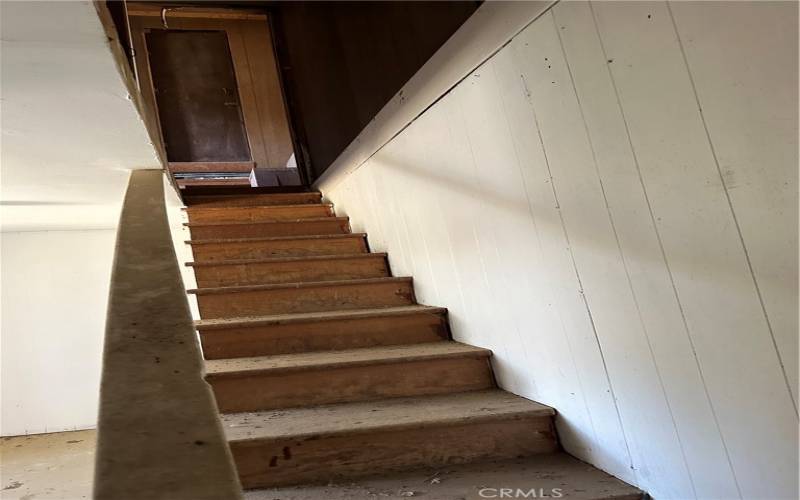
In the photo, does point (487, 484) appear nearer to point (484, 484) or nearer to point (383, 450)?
point (484, 484)

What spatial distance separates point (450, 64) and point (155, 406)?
1664 millimetres

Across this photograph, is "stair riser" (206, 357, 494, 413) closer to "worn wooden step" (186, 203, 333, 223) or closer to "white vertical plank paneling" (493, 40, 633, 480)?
"white vertical plank paneling" (493, 40, 633, 480)

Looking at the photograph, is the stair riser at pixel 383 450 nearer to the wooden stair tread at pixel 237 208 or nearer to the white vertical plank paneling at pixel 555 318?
the white vertical plank paneling at pixel 555 318

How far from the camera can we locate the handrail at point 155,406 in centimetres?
57

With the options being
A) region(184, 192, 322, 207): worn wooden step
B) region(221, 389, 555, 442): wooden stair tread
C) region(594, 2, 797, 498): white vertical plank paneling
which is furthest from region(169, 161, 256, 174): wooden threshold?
region(594, 2, 797, 498): white vertical plank paneling

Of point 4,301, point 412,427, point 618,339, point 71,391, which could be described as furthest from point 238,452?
point 4,301

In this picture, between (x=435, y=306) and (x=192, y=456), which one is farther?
(x=435, y=306)

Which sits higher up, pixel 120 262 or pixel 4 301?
pixel 4 301

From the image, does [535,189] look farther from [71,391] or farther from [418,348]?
[71,391]

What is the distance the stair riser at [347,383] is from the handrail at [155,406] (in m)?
0.72

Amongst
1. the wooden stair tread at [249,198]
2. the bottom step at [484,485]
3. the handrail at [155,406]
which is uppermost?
the wooden stair tread at [249,198]

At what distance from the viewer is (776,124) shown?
859 mm

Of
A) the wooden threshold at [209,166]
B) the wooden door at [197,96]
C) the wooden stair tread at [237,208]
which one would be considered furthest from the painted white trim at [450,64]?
the wooden door at [197,96]

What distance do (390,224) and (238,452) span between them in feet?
5.16
